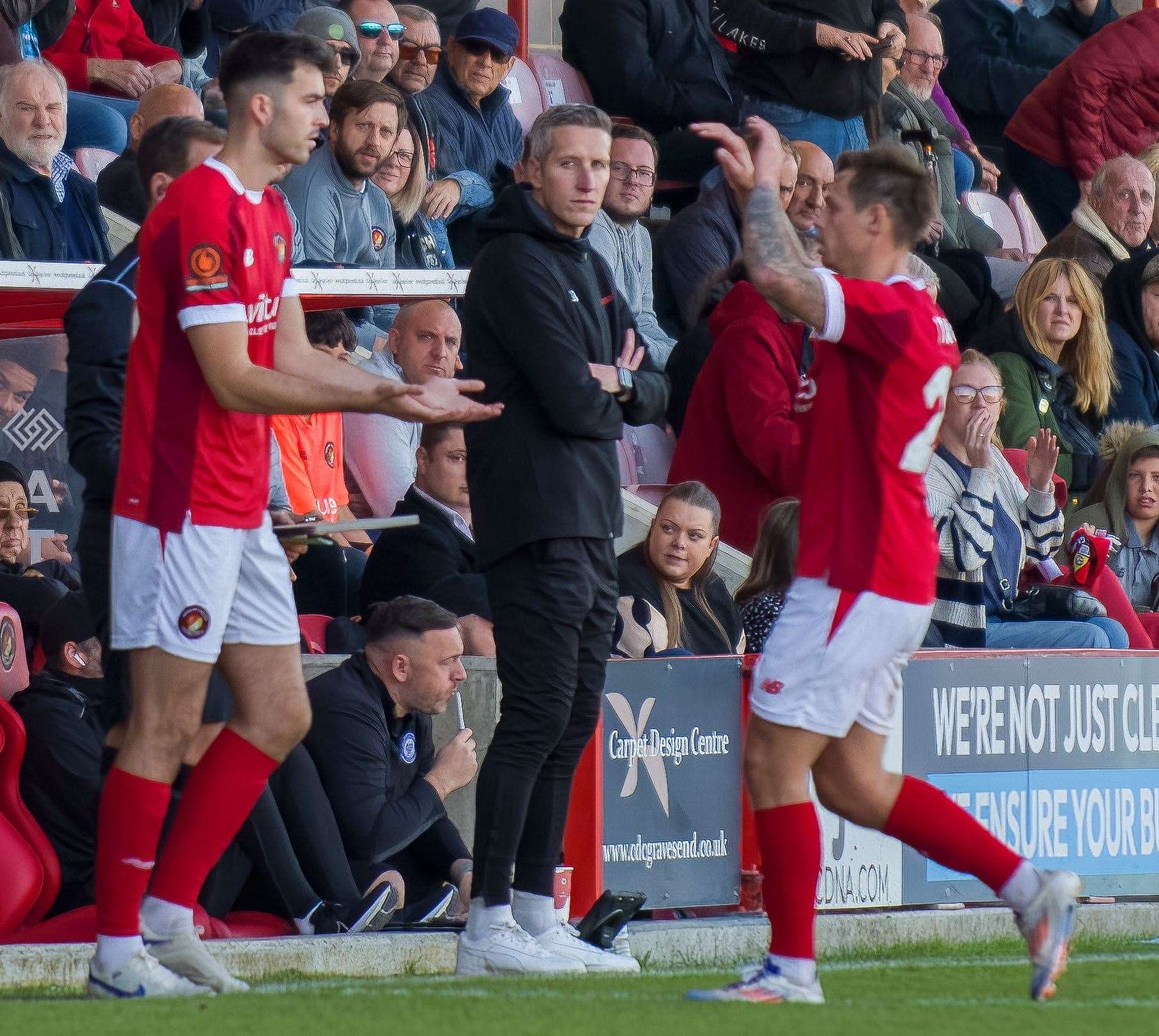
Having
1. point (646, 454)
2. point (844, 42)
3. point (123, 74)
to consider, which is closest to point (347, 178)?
point (123, 74)

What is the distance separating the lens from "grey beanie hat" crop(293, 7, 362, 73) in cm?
1066

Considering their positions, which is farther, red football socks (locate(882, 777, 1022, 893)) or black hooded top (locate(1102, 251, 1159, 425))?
black hooded top (locate(1102, 251, 1159, 425))

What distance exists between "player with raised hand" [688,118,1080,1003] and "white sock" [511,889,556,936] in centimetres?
91

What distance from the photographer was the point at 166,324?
196 inches

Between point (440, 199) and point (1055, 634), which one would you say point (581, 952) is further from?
point (440, 199)

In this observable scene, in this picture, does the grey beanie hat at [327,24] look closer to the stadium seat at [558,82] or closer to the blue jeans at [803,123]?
the stadium seat at [558,82]

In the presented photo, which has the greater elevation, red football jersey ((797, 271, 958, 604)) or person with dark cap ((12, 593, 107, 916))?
red football jersey ((797, 271, 958, 604))

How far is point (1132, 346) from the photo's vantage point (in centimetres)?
1207

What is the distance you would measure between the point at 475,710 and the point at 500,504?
1.69 meters

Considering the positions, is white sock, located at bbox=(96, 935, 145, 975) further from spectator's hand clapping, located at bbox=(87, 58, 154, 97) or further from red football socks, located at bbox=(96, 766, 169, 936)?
spectator's hand clapping, located at bbox=(87, 58, 154, 97)

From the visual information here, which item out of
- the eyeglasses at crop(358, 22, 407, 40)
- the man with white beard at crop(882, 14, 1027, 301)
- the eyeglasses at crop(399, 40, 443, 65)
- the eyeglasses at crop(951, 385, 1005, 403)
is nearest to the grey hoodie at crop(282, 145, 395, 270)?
the eyeglasses at crop(358, 22, 407, 40)

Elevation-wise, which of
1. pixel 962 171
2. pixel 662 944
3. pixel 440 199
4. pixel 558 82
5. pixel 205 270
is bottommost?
pixel 662 944

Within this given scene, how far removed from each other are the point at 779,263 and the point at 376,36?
6744 millimetres

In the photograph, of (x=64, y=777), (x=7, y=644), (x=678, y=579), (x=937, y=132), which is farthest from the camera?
(x=937, y=132)
